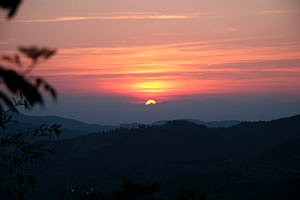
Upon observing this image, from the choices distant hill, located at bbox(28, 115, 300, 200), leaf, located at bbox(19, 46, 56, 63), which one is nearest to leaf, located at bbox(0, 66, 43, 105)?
leaf, located at bbox(19, 46, 56, 63)

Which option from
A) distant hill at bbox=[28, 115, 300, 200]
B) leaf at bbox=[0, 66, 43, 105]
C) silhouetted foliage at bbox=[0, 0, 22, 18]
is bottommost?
leaf at bbox=[0, 66, 43, 105]

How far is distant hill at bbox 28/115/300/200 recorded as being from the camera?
82.8 m

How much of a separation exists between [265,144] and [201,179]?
4469 cm

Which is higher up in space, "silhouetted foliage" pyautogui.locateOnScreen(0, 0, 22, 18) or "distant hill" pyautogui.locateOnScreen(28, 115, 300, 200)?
"distant hill" pyautogui.locateOnScreen(28, 115, 300, 200)

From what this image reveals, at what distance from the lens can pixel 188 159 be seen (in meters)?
124

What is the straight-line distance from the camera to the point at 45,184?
337 ft

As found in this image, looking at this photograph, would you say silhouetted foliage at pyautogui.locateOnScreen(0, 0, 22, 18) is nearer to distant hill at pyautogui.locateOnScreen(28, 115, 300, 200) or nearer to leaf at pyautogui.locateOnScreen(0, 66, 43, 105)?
leaf at pyautogui.locateOnScreen(0, 66, 43, 105)

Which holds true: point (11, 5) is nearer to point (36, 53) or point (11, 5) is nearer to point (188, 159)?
point (36, 53)

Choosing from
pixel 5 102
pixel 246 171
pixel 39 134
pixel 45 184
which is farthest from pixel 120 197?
pixel 45 184

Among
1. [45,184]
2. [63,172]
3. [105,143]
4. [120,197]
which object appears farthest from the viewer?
[105,143]

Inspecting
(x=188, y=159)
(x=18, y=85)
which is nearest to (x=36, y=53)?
(x=18, y=85)

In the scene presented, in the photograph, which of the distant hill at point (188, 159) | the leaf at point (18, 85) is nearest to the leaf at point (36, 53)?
the leaf at point (18, 85)

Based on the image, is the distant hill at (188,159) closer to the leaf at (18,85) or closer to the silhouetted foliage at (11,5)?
the leaf at (18,85)

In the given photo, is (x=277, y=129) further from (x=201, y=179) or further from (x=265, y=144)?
(x=201, y=179)
